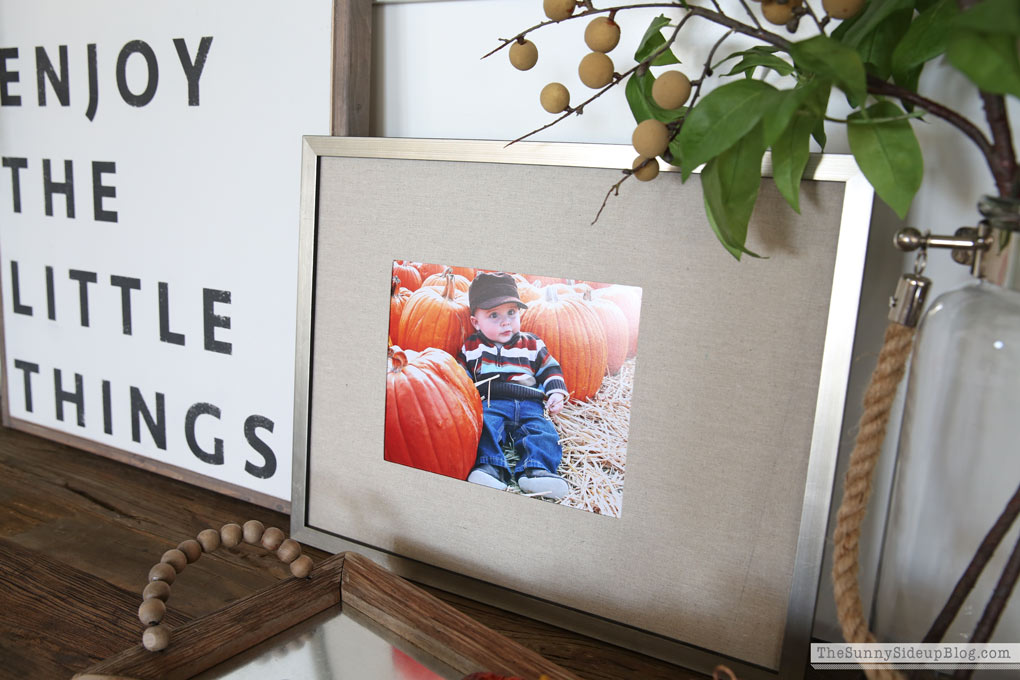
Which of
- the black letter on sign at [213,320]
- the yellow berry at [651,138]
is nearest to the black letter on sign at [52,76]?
the black letter on sign at [213,320]

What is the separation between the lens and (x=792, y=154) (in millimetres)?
396

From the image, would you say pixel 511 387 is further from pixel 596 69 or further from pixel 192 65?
pixel 192 65

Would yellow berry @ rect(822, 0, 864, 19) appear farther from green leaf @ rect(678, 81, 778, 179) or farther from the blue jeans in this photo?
the blue jeans

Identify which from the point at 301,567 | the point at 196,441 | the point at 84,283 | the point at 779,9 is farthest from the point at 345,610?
the point at 84,283

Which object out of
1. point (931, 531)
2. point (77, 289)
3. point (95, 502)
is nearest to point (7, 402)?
point (77, 289)

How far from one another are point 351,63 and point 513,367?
311 mm

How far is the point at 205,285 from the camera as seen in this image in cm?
80

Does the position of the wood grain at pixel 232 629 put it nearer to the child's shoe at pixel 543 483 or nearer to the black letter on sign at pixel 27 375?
the child's shoe at pixel 543 483

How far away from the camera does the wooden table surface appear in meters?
0.53

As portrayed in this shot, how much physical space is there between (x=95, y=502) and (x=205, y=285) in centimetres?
26

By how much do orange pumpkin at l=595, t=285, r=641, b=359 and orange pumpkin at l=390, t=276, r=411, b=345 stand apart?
0.18m

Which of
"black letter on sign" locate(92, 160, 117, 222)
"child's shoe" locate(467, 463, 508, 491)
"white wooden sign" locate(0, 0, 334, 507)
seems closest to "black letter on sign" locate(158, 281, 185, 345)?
"white wooden sign" locate(0, 0, 334, 507)

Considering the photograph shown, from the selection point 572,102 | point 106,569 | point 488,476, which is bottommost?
point 106,569

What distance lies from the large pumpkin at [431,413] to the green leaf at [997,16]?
415mm
